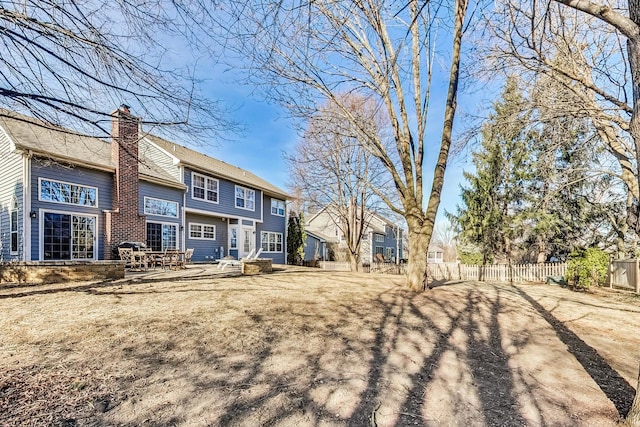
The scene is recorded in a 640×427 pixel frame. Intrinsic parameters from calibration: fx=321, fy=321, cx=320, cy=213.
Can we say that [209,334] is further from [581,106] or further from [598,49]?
[598,49]

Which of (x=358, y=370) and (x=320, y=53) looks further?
(x=320, y=53)

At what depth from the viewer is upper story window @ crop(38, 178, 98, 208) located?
1144 centimetres

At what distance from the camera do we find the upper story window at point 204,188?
1725 centimetres

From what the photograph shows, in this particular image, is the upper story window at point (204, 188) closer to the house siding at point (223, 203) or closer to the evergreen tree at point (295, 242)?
the house siding at point (223, 203)

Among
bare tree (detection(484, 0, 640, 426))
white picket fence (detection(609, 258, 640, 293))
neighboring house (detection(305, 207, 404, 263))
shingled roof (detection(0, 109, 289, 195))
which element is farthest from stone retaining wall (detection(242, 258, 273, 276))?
neighboring house (detection(305, 207, 404, 263))

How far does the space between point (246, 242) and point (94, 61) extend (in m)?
16.8

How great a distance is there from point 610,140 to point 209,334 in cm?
1178

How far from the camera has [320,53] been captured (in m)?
7.94

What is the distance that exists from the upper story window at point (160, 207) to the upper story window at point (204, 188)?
1.34m

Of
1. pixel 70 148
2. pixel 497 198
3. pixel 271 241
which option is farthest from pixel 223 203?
pixel 497 198

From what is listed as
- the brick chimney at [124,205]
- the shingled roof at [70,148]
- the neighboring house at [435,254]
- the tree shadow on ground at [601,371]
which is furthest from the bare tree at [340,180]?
the neighboring house at [435,254]

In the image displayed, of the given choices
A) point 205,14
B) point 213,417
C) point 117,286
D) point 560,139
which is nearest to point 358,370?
point 213,417

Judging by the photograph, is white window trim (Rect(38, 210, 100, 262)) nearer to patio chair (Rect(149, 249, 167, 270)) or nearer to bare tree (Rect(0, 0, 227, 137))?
patio chair (Rect(149, 249, 167, 270))

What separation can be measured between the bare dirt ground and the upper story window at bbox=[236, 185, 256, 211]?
14.4 meters
